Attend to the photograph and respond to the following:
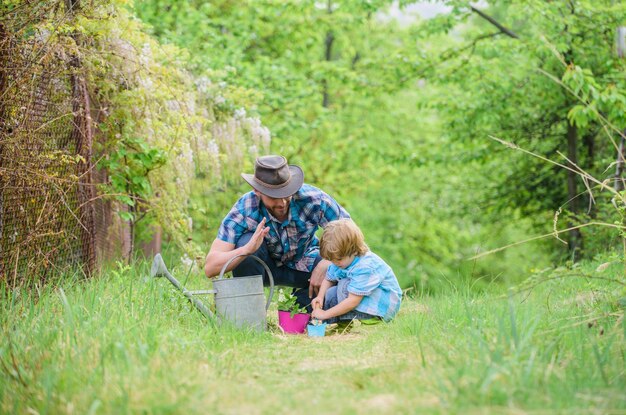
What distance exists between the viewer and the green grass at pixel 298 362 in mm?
2594

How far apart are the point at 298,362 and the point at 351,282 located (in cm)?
115

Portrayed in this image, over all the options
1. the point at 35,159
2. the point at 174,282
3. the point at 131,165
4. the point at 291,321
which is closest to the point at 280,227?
the point at 291,321

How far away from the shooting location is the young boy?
450 centimetres

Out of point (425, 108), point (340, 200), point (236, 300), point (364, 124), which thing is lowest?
point (340, 200)

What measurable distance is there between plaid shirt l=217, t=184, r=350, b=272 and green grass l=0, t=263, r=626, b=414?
765mm

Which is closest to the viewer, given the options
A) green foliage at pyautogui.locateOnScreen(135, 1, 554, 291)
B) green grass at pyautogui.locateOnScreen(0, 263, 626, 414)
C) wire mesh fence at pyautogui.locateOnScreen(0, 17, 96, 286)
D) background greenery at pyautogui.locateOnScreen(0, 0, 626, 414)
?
green grass at pyautogui.locateOnScreen(0, 263, 626, 414)

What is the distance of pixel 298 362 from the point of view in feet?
11.4

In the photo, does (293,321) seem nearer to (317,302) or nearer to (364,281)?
(317,302)

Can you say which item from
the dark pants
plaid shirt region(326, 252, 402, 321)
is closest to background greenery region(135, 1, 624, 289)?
plaid shirt region(326, 252, 402, 321)

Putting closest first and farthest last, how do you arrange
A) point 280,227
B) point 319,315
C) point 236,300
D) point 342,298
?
1. point 236,300
2. point 319,315
3. point 342,298
4. point 280,227

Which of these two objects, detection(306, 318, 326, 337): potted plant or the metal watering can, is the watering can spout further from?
detection(306, 318, 326, 337): potted plant

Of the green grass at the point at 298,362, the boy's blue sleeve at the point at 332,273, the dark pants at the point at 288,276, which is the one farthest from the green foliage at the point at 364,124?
the green grass at the point at 298,362

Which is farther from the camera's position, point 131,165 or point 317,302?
point 131,165

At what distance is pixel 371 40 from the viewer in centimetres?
1686
